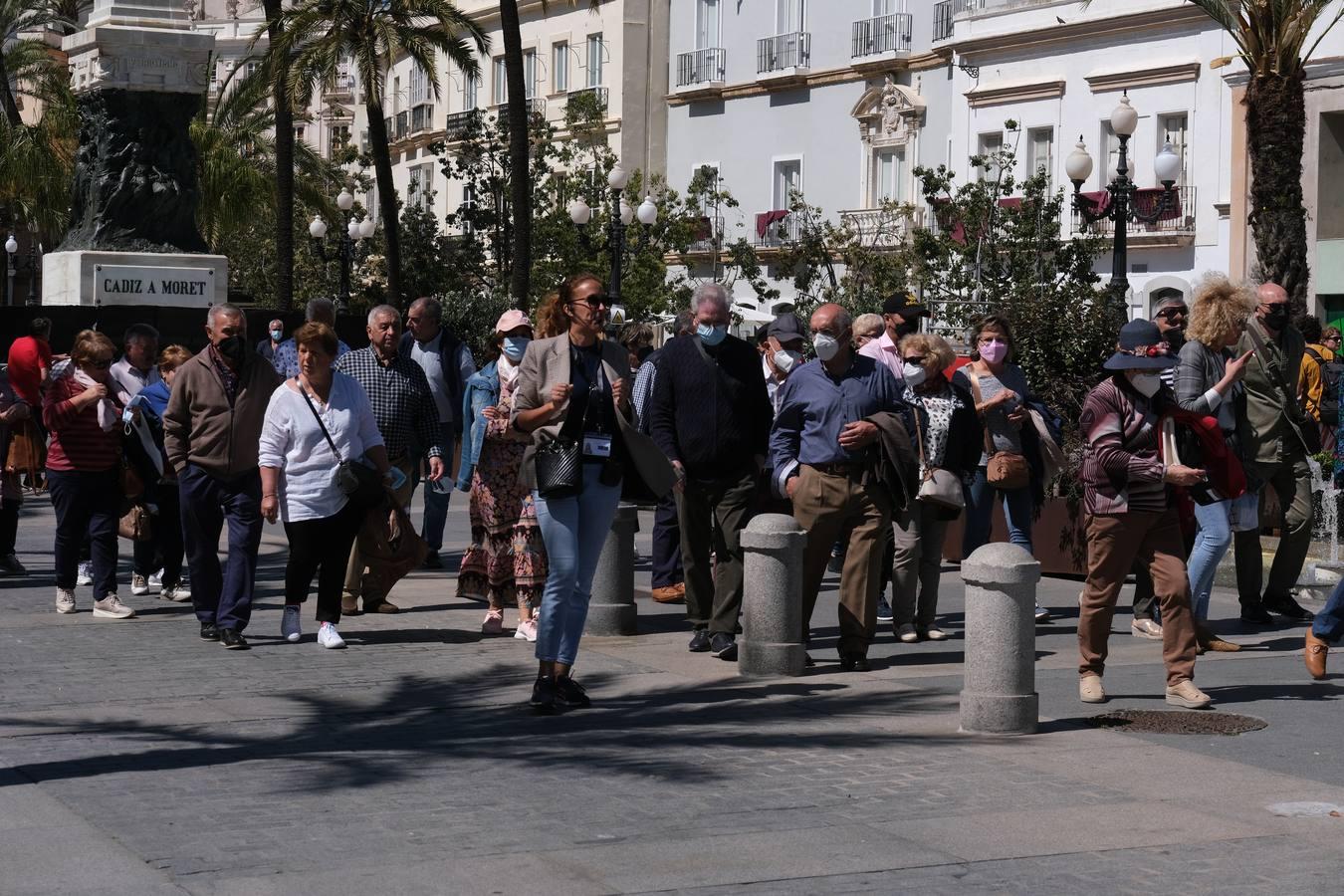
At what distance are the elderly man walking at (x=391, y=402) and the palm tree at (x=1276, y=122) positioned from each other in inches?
569

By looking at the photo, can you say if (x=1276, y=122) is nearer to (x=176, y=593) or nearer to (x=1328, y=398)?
(x=1328, y=398)

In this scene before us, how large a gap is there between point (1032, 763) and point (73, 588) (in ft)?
21.9

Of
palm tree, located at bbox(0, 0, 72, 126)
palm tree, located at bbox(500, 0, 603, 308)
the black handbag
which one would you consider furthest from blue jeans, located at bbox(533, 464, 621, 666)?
palm tree, located at bbox(0, 0, 72, 126)

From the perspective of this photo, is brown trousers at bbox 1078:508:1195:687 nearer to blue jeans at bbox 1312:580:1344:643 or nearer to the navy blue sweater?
blue jeans at bbox 1312:580:1344:643

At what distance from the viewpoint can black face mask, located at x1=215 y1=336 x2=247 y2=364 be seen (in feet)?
36.9

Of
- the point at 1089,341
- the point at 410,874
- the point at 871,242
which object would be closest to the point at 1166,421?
the point at 410,874

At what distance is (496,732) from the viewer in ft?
28.2

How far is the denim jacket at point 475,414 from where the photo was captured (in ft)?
39.3

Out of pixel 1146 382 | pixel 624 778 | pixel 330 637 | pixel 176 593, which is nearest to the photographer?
pixel 624 778

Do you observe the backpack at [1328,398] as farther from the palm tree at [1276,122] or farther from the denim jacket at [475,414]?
the palm tree at [1276,122]

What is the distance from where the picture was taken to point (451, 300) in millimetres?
42500

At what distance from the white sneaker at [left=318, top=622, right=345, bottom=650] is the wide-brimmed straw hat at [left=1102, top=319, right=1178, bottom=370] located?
13.9 feet

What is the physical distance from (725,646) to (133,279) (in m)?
10.1

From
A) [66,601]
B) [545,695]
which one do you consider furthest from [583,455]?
[66,601]
